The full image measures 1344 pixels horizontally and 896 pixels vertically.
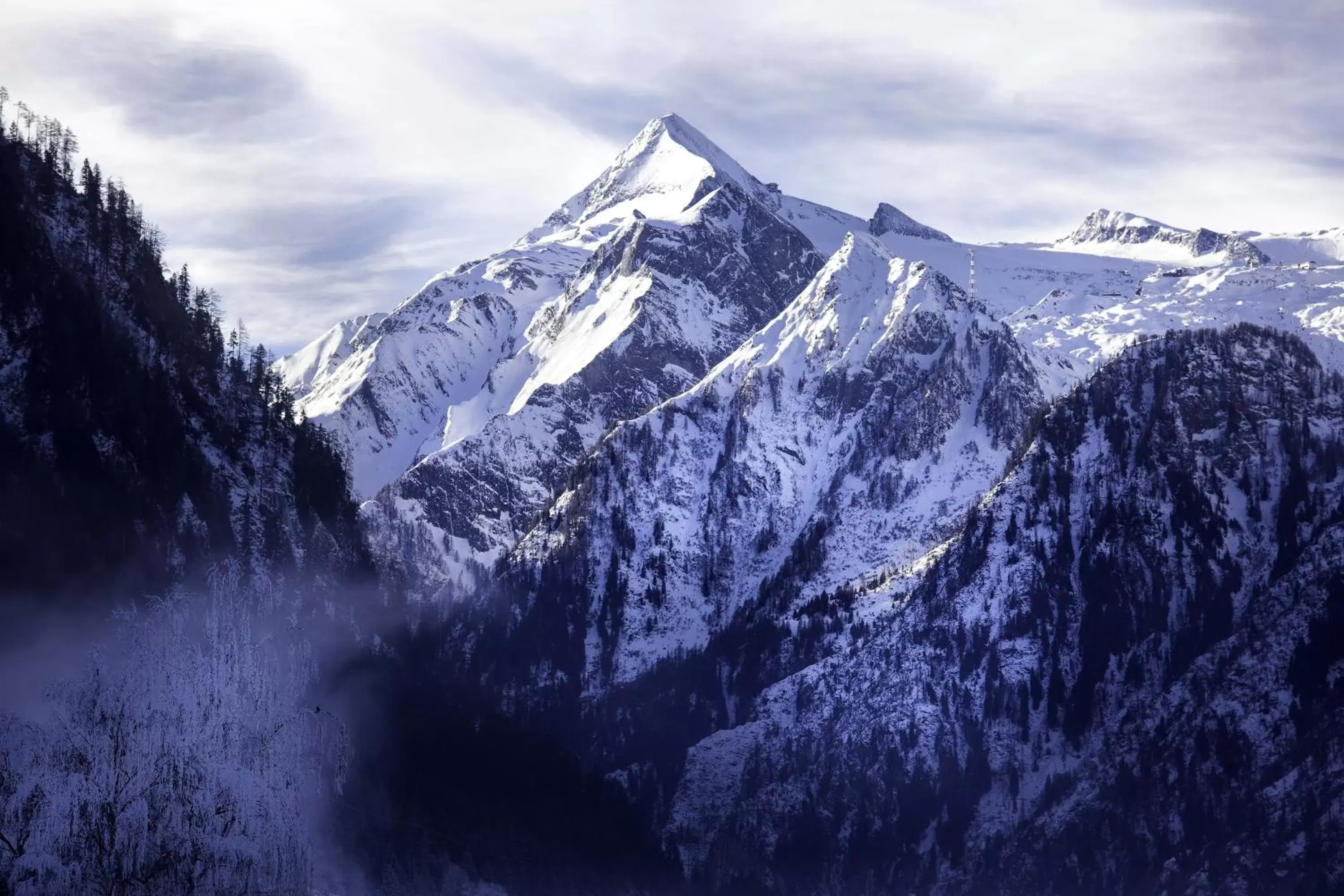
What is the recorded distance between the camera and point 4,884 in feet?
654
